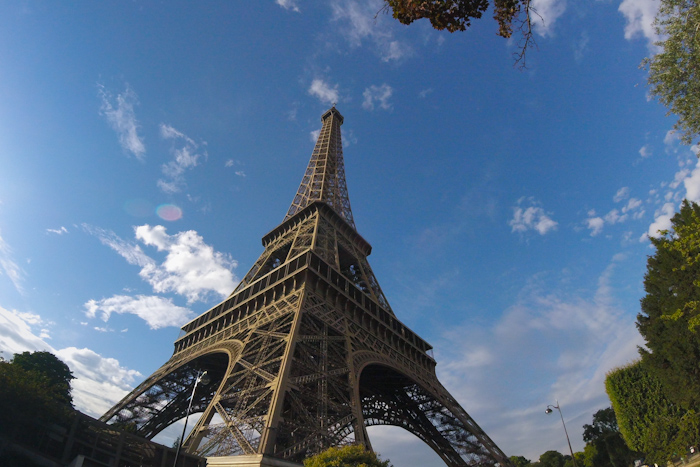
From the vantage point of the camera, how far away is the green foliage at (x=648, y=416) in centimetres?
2564

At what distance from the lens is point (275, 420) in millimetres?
15938

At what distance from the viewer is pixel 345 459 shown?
14219 mm

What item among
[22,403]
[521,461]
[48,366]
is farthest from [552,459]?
[22,403]

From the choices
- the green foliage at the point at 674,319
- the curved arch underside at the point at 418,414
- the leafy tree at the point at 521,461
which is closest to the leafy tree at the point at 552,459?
the leafy tree at the point at 521,461

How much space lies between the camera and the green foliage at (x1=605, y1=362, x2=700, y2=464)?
25.6m

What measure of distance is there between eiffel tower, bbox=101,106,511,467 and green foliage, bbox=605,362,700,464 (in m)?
11.6

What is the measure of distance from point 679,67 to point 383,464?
17.5 metres

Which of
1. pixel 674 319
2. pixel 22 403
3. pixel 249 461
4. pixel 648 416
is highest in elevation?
pixel 674 319

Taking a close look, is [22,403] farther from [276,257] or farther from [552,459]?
[552,459]

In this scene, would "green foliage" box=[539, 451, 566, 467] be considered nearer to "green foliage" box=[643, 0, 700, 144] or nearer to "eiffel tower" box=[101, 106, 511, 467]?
"eiffel tower" box=[101, 106, 511, 467]

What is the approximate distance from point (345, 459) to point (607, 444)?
155 ft

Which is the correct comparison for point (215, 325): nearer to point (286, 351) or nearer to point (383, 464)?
point (286, 351)

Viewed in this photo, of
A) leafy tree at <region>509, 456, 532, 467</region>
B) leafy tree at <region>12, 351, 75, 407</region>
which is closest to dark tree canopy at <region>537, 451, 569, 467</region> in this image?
leafy tree at <region>509, 456, 532, 467</region>

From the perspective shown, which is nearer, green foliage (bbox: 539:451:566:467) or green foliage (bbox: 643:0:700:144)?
green foliage (bbox: 643:0:700:144)
